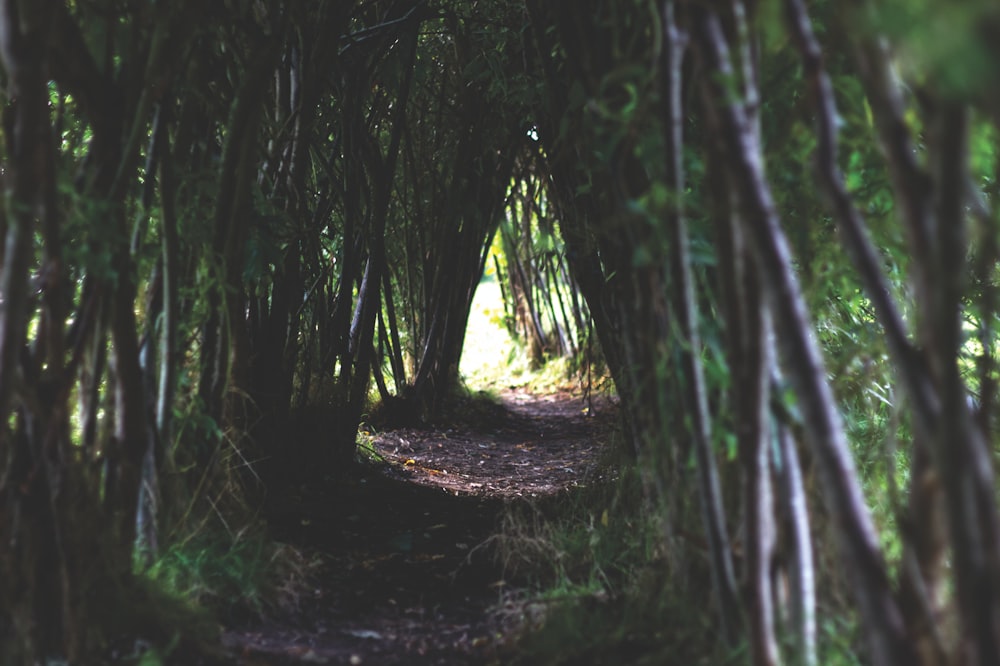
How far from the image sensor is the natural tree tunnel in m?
1.25

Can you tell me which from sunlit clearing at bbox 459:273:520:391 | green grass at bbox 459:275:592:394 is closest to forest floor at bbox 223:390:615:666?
green grass at bbox 459:275:592:394

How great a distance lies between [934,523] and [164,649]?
1.54 metres

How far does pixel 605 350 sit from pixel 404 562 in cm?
103

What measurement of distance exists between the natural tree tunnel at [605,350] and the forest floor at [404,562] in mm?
18

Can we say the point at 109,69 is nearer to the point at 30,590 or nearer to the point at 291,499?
the point at 30,590

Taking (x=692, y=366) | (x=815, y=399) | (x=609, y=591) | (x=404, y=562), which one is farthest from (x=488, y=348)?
(x=815, y=399)

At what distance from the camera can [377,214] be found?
15.6 ft

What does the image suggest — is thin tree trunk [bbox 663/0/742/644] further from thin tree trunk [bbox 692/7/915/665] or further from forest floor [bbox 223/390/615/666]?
forest floor [bbox 223/390/615/666]

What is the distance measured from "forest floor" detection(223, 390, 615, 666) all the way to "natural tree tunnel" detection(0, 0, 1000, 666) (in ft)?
0.06

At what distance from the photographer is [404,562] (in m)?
3.17

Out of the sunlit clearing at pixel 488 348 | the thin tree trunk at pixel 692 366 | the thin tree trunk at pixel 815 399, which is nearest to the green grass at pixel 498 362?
the sunlit clearing at pixel 488 348

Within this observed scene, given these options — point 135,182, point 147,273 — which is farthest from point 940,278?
point 135,182

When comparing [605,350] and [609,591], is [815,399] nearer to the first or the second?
[609,591]

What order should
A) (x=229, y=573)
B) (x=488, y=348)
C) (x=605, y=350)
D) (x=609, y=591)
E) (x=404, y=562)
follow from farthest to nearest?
(x=488, y=348), (x=605, y=350), (x=404, y=562), (x=229, y=573), (x=609, y=591)
